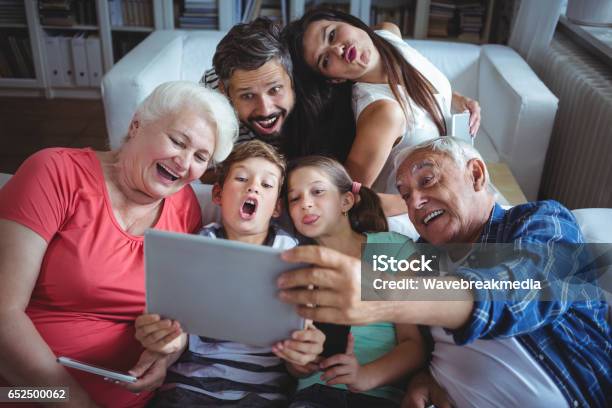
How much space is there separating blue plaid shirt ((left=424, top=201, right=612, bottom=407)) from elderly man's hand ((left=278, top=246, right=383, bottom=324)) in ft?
0.61

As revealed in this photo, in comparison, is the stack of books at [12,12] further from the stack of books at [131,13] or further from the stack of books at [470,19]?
the stack of books at [470,19]

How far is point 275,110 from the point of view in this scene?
6.23 feet

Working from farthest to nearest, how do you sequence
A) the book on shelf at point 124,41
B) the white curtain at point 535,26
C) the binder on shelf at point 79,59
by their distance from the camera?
1. the book on shelf at point 124,41
2. the binder on shelf at point 79,59
3. the white curtain at point 535,26

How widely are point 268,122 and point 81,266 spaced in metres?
0.85

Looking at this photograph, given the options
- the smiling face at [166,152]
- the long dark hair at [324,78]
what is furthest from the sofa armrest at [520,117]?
the smiling face at [166,152]

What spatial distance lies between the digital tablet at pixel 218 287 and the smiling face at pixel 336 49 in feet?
3.84

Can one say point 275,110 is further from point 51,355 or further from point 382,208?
point 51,355

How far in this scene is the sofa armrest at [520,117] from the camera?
2393mm

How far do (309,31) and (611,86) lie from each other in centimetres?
134

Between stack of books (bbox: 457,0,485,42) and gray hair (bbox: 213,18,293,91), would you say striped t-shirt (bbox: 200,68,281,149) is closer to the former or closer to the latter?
gray hair (bbox: 213,18,293,91)

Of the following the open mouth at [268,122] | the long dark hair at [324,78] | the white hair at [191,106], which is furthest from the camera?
the long dark hair at [324,78]

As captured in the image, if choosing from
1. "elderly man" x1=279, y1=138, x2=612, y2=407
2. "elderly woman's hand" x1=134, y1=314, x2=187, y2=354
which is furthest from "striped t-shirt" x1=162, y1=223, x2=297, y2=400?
"elderly man" x1=279, y1=138, x2=612, y2=407

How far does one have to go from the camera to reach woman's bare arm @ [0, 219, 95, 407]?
1.17m

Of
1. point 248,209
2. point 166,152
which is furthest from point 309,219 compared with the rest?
point 166,152
